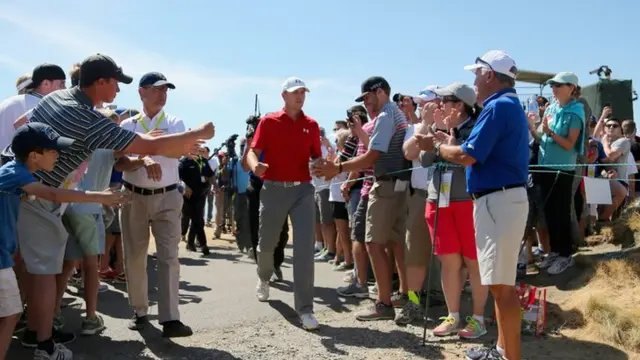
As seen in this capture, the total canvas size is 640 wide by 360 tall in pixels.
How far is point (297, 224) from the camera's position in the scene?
18.5 feet

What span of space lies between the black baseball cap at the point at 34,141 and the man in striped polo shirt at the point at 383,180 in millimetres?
2508

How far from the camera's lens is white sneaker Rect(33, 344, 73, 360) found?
13.3 ft

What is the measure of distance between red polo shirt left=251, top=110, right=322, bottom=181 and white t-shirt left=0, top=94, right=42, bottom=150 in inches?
79.4

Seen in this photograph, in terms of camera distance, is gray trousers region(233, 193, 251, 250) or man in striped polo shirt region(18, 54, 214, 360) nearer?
man in striped polo shirt region(18, 54, 214, 360)

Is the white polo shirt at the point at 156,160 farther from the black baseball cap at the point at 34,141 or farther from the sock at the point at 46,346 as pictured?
the sock at the point at 46,346

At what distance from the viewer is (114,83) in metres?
4.45

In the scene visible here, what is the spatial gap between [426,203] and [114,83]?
9.80 feet

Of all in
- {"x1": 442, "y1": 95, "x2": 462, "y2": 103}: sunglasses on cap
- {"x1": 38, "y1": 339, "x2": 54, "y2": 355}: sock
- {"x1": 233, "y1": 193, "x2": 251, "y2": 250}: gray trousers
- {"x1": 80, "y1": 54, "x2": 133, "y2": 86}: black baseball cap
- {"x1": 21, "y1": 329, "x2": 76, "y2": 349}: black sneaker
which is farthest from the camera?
{"x1": 233, "y1": 193, "x2": 251, "y2": 250}: gray trousers

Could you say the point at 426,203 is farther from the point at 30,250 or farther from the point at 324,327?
the point at 30,250

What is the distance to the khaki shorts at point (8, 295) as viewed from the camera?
365cm

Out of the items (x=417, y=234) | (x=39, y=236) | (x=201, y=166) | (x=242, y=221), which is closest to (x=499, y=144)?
(x=417, y=234)

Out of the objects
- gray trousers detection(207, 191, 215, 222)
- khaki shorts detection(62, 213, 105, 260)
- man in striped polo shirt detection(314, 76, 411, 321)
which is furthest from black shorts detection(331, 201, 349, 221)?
gray trousers detection(207, 191, 215, 222)

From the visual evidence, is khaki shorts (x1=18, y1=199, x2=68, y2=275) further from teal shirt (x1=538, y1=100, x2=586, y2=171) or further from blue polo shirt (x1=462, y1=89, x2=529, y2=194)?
teal shirt (x1=538, y1=100, x2=586, y2=171)

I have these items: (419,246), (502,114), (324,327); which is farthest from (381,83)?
(324,327)
